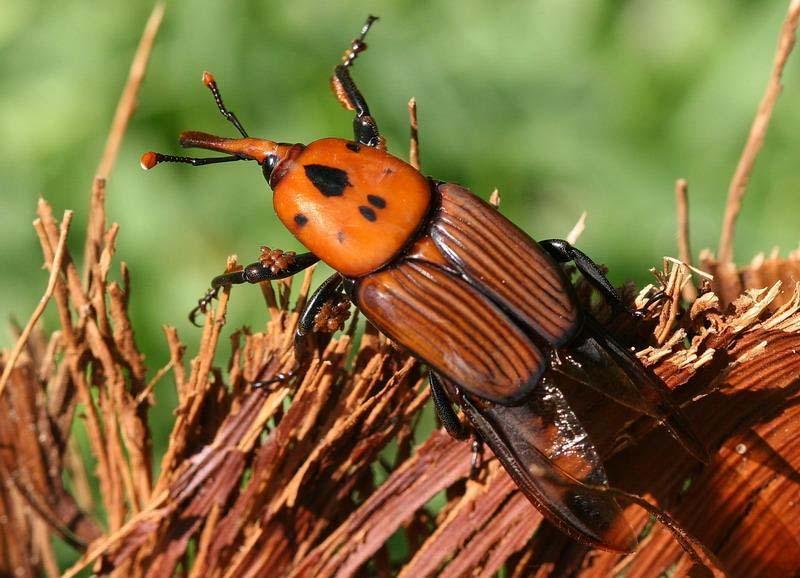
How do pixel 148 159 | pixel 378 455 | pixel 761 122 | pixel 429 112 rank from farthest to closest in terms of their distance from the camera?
1. pixel 429 112
2. pixel 148 159
3. pixel 761 122
4. pixel 378 455

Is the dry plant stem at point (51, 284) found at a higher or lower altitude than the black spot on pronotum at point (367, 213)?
higher

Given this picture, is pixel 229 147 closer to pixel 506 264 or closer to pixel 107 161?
pixel 107 161

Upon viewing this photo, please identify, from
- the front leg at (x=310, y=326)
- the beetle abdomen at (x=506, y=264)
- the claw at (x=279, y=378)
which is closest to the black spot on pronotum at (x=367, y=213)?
the beetle abdomen at (x=506, y=264)

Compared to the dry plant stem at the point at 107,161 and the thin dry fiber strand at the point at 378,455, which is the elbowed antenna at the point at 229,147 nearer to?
the dry plant stem at the point at 107,161

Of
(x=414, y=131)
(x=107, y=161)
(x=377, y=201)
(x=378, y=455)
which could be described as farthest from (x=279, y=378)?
(x=107, y=161)

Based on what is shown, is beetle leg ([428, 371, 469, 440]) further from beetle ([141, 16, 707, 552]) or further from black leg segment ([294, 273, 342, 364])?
black leg segment ([294, 273, 342, 364])

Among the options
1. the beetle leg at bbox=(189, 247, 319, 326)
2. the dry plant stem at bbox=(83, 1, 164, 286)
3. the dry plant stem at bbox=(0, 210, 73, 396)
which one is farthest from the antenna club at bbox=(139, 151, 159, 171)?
the dry plant stem at bbox=(0, 210, 73, 396)
